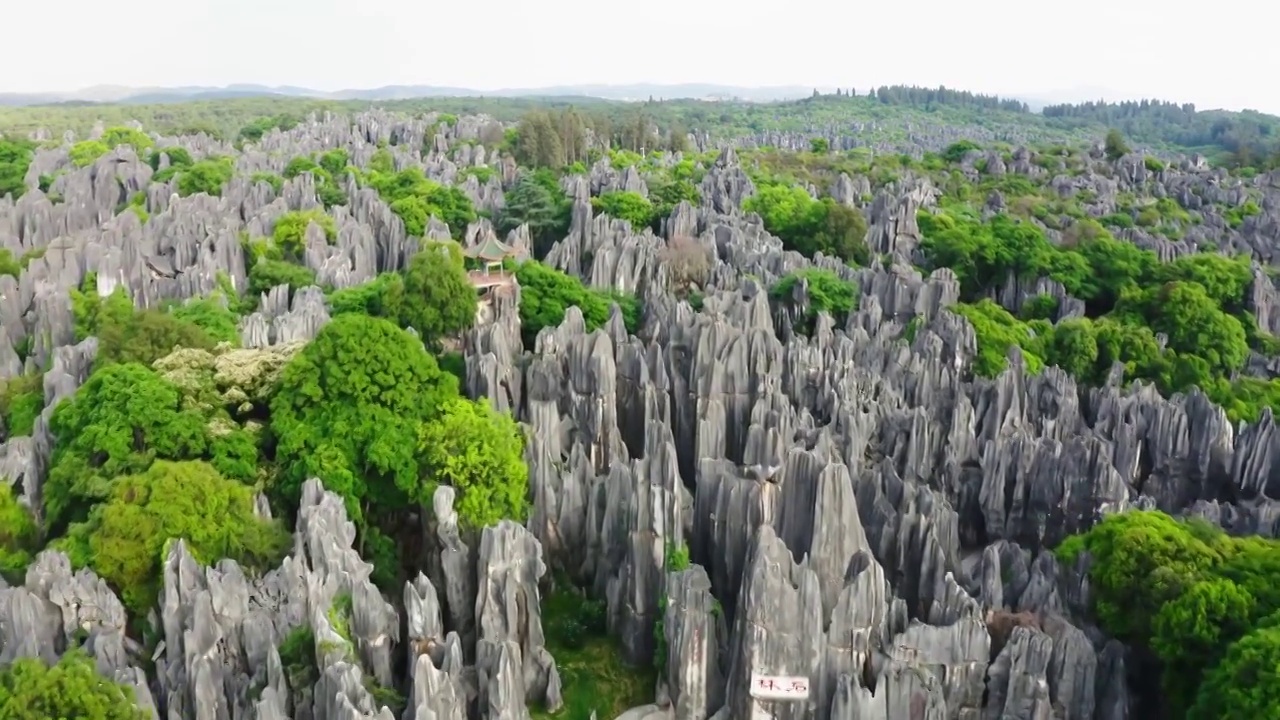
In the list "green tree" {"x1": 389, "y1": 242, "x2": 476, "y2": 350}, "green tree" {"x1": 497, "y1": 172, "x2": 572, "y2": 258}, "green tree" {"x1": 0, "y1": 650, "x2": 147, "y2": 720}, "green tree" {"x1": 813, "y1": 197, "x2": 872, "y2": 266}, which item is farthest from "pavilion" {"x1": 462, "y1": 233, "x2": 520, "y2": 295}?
"green tree" {"x1": 0, "y1": 650, "x2": 147, "y2": 720}

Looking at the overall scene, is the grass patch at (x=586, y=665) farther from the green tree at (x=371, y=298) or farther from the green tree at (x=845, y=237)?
the green tree at (x=845, y=237)

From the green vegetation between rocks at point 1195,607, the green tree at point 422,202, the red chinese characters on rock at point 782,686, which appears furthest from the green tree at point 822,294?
the red chinese characters on rock at point 782,686

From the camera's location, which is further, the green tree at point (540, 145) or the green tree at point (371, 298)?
the green tree at point (540, 145)

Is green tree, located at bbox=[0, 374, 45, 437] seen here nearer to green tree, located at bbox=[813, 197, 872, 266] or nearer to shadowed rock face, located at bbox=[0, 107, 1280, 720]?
shadowed rock face, located at bbox=[0, 107, 1280, 720]

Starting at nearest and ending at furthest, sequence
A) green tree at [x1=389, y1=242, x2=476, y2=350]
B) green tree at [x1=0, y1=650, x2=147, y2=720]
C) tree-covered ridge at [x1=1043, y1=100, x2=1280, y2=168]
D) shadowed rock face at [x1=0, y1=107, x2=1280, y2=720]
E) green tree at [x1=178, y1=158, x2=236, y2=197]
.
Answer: green tree at [x1=0, y1=650, x2=147, y2=720] → shadowed rock face at [x1=0, y1=107, x2=1280, y2=720] → green tree at [x1=389, y1=242, x2=476, y2=350] → green tree at [x1=178, y1=158, x2=236, y2=197] → tree-covered ridge at [x1=1043, y1=100, x2=1280, y2=168]

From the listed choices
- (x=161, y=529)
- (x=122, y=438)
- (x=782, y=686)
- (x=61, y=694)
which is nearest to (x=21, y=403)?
(x=122, y=438)

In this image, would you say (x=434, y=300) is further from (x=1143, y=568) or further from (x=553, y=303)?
(x=1143, y=568)
